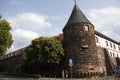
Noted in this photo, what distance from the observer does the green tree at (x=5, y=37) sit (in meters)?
42.3

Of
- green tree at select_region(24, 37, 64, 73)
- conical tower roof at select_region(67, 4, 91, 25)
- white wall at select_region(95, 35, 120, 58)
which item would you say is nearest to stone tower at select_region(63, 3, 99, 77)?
conical tower roof at select_region(67, 4, 91, 25)

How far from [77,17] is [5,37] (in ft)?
52.7

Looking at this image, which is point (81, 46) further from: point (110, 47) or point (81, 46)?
point (110, 47)

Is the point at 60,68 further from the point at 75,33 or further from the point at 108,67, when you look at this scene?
the point at 108,67

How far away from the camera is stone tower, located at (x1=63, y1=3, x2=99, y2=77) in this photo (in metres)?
40.0

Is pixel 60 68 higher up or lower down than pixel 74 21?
lower down

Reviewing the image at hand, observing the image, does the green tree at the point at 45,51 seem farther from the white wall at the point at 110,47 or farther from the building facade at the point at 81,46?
the white wall at the point at 110,47

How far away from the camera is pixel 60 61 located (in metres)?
44.1

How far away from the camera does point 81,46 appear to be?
1613 inches

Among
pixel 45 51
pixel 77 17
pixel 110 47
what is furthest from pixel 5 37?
pixel 110 47

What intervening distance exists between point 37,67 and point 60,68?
18.9 feet

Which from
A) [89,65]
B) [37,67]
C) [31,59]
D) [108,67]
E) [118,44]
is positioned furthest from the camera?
[118,44]

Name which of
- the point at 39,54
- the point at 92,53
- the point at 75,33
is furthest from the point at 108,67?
the point at 39,54

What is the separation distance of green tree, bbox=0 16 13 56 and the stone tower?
1236 cm
